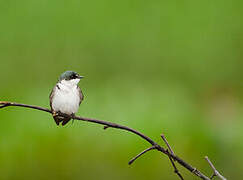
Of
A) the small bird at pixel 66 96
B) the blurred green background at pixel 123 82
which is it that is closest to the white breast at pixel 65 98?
the small bird at pixel 66 96

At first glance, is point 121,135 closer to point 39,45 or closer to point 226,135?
point 226,135

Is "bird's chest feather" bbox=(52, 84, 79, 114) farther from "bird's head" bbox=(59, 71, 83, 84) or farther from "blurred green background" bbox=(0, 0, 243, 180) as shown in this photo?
"blurred green background" bbox=(0, 0, 243, 180)

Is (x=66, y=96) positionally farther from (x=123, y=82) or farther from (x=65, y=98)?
(x=123, y=82)

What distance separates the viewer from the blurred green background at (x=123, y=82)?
2527mm

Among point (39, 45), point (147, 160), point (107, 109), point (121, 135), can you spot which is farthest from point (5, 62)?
point (147, 160)

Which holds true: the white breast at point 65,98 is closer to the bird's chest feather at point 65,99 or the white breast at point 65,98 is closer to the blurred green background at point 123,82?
the bird's chest feather at point 65,99

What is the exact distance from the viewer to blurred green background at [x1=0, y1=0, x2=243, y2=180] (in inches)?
99.5

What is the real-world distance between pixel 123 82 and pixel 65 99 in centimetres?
245

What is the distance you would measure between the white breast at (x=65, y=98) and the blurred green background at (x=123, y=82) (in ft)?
4.23

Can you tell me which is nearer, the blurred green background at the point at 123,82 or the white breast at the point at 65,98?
the white breast at the point at 65,98

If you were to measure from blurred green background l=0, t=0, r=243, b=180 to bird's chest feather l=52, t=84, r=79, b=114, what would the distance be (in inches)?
50.7

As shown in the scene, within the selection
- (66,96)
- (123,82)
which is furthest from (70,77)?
(123,82)

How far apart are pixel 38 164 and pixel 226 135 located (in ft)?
3.55

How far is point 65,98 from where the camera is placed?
3.93 feet
